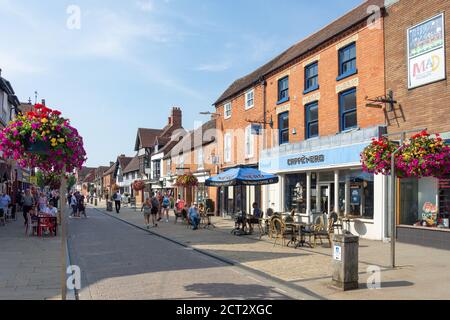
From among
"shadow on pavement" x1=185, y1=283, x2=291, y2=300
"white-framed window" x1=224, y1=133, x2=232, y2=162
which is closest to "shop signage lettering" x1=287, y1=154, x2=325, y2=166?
"white-framed window" x1=224, y1=133, x2=232, y2=162

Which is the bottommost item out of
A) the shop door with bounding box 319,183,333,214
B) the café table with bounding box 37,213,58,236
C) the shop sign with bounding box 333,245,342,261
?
the café table with bounding box 37,213,58,236

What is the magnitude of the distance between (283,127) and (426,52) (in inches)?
360

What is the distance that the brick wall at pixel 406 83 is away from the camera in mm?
12828

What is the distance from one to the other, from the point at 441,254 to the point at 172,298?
8.08 meters

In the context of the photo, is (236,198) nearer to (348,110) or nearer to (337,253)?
(348,110)

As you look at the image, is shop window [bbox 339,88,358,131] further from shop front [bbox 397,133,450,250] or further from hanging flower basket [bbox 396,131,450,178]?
hanging flower basket [bbox 396,131,450,178]

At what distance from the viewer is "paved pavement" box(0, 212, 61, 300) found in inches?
291

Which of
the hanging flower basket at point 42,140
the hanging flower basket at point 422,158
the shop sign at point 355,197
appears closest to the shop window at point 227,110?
the shop sign at point 355,197

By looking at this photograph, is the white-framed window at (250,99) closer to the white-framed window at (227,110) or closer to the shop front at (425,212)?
the white-framed window at (227,110)

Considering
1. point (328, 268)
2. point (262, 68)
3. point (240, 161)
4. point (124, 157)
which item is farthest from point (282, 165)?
point (124, 157)

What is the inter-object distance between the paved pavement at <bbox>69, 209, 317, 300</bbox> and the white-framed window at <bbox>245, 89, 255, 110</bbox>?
1275cm

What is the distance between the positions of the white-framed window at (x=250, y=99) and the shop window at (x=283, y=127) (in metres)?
3.17

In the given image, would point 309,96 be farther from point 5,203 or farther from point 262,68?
point 5,203

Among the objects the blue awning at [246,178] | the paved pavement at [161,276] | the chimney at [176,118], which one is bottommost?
the paved pavement at [161,276]
